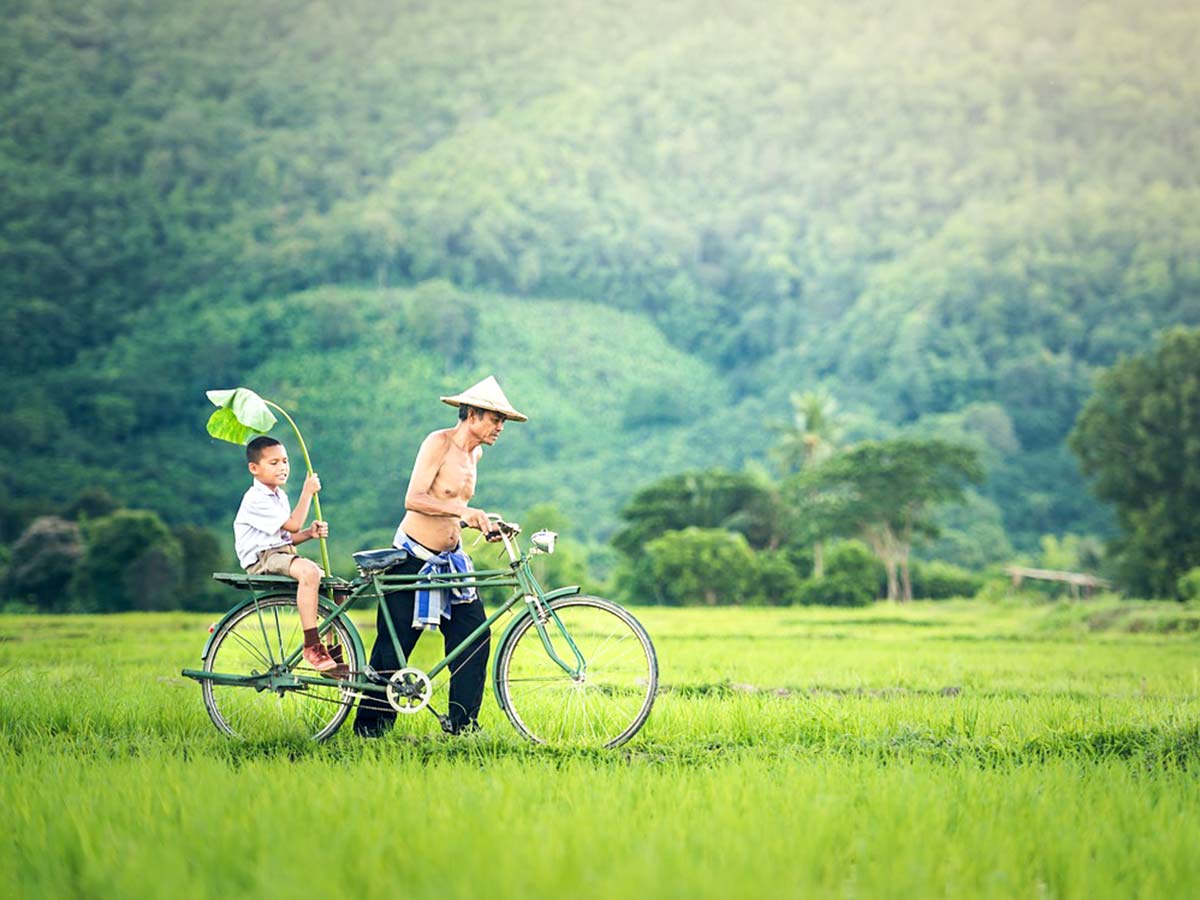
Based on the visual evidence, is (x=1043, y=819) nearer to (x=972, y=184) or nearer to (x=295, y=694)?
(x=295, y=694)

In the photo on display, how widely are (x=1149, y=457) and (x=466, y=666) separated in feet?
181

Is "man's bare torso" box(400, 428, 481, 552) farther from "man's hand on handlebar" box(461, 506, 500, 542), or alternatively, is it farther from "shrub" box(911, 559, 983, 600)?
"shrub" box(911, 559, 983, 600)

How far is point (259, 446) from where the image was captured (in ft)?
24.4

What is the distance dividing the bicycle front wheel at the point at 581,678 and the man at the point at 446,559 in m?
0.42

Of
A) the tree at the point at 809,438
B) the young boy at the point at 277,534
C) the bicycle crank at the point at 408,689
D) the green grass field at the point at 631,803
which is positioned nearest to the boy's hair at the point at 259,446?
the young boy at the point at 277,534

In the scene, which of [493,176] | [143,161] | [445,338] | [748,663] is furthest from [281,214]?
[748,663]

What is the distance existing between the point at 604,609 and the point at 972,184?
200745mm

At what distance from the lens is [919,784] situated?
602cm

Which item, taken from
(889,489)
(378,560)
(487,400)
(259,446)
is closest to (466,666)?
(378,560)

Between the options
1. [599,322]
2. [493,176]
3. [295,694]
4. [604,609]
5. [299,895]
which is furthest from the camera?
[493,176]

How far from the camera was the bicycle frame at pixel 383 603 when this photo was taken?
23.9ft

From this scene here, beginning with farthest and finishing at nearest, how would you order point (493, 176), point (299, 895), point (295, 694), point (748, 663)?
1. point (493, 176)
2. point (748, 663)
3. point (295, 694)
4. point (299, 895)

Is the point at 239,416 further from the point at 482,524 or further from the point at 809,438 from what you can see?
the point at 809,438

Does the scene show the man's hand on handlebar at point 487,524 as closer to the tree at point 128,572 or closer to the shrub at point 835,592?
the tree at point 128,572
